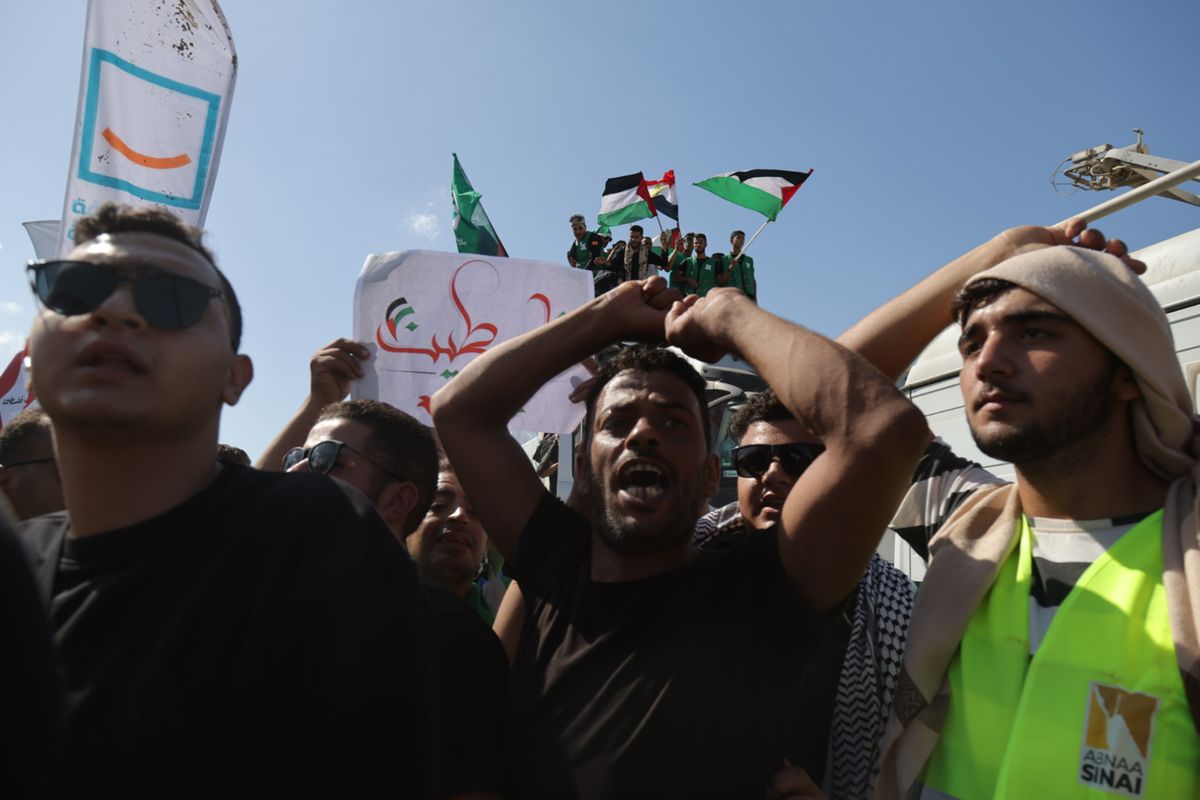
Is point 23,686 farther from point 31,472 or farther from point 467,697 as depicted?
point 31,472

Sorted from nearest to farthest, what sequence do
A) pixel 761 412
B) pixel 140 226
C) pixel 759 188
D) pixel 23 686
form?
pixel 23 686 → pixel 140 226 → pixel 761 412 → pixel 759 188

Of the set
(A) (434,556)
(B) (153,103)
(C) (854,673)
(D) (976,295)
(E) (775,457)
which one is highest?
(B) (153,103)

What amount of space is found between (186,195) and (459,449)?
2.14 metres

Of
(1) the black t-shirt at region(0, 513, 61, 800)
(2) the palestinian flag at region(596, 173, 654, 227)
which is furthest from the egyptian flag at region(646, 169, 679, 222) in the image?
(1) the black t-shirt at region(0, 513, 61, 800)

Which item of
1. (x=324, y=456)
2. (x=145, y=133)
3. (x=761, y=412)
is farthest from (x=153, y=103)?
(x=761, y=412)

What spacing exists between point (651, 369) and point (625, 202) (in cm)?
967

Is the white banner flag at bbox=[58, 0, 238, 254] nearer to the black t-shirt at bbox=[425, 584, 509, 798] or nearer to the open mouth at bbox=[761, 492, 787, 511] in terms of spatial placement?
the black t-shirt at bbox=[425, 584, 509, 798]

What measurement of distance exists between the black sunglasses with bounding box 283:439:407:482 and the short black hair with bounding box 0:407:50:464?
1133mm

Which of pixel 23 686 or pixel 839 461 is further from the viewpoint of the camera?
pixel 839 461

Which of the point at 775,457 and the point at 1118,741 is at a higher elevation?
the point at 775,457

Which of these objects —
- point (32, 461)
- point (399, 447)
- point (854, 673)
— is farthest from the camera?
point (32, 461)

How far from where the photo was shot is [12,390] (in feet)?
20.6

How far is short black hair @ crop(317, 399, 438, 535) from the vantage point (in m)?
2.70

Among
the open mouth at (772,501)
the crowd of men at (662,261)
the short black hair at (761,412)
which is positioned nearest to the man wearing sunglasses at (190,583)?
the open mouth at (772,501)
